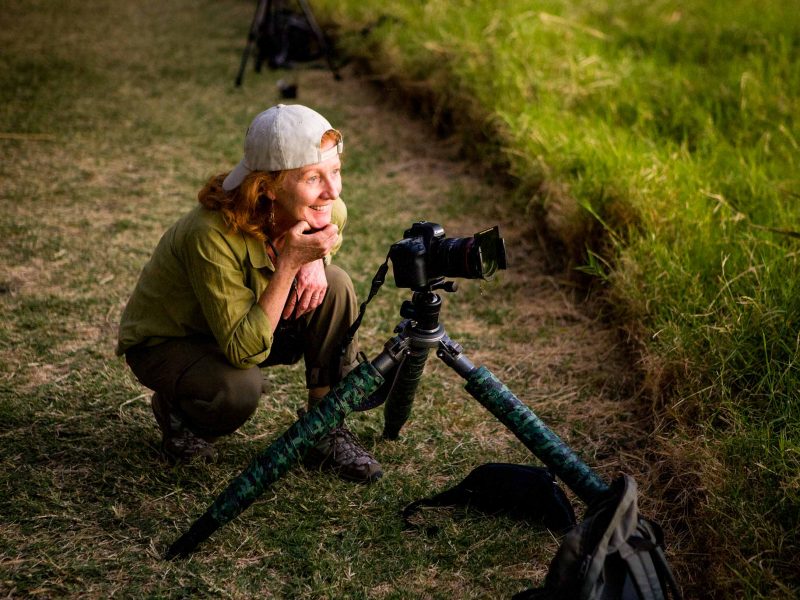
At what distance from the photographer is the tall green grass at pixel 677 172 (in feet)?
6.91

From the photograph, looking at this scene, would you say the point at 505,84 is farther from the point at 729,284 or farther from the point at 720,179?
the point at 729,284

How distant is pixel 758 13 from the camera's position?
6.15 m

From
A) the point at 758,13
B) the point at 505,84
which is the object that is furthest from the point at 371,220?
the point at 758,13

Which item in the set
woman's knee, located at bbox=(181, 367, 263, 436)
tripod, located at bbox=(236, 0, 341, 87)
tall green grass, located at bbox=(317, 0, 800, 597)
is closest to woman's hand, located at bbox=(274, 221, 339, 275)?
woman's knee, located at bbox=(181, 367, 263, 436)

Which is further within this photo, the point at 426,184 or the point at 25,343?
the point at 426,184

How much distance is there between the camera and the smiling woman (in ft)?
6.26

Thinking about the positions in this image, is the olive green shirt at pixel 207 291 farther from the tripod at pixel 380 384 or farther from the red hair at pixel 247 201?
the tripod at pixel 380 384

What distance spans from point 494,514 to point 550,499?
0.60ft

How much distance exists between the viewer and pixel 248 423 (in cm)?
259

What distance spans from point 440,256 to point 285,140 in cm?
48

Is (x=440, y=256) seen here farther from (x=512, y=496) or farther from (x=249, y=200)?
(x=512, y=496)

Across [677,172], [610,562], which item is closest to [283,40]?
[677,172]

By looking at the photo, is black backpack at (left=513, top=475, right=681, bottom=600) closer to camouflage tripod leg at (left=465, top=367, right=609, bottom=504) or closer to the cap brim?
camouflage tripod leg at (left=465, top=367, right=609, bottom=504)

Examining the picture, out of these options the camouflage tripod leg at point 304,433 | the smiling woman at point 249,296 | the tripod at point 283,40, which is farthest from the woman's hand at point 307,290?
the tripod at point 283,40
